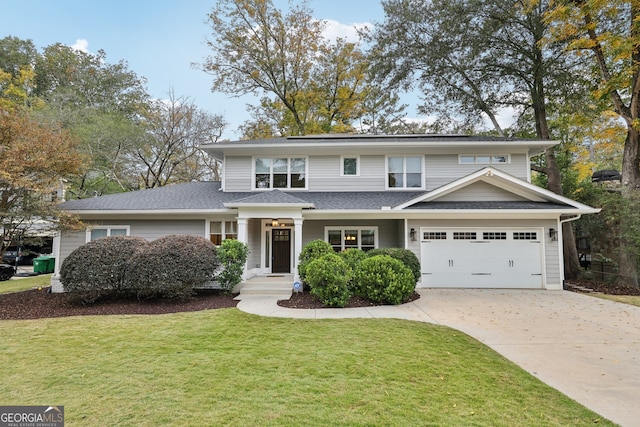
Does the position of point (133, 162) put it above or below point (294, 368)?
above

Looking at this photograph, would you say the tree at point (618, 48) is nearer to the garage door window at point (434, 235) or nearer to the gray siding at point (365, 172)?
the gray siding at point (365, 172)

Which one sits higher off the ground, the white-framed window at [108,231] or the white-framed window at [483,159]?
the white-framed window at [483,159]

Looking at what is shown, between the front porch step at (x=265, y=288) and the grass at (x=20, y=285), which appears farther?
the grass at (x=20, y=285)

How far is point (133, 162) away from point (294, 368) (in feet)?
73.0

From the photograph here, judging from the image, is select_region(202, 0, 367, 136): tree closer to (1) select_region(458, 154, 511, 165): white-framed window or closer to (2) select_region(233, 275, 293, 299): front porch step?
(1) select_region(458, 154, 511, 165): white-framed window

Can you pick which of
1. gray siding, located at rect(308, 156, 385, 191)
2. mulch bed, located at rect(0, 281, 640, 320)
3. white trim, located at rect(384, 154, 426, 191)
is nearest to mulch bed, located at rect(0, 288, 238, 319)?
mulch bed, located at rect(0, 281, 640, 320)

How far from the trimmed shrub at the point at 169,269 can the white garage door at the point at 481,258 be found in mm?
7240

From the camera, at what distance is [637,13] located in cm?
1151

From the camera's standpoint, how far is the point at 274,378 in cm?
387

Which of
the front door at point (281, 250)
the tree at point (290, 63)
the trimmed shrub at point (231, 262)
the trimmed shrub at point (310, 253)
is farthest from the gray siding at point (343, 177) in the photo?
the tree at point (290, 63)

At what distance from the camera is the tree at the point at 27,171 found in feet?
26.6

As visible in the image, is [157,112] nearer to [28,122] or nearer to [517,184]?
[28,122]

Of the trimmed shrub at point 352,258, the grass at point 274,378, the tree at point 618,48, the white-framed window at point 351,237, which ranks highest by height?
the tree at point 618,48

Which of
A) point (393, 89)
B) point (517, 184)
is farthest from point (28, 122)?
point (393, 89)
